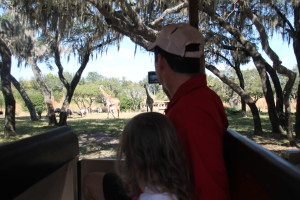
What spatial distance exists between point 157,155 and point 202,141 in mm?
147

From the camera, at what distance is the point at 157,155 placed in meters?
1.04

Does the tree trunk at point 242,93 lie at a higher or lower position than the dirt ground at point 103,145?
higher

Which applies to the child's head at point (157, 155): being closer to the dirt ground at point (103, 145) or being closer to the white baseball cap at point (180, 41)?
the white baseball cap at point (180, 41)

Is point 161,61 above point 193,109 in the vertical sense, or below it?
above

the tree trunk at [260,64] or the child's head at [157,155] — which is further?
the tree trunk at [260,64]

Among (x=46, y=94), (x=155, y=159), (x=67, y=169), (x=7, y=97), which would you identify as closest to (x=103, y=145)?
(x=7, y=97)

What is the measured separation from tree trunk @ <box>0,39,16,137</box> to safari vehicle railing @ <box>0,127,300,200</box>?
9.17 m

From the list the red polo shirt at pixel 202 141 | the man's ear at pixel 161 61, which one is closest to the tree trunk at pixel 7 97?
the man's ear at pixel 161 61

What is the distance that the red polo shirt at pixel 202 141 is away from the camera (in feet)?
3.28

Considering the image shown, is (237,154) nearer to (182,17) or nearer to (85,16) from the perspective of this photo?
(85,16)

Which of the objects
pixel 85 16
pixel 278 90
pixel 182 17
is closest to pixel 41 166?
pixel 85 16

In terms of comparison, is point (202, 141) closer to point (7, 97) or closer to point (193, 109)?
point (193, 109)

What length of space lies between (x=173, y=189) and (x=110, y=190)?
49 centimetres

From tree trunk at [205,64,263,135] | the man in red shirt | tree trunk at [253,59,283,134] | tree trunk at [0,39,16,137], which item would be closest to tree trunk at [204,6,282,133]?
tree trunk at [253,59,283,134]
